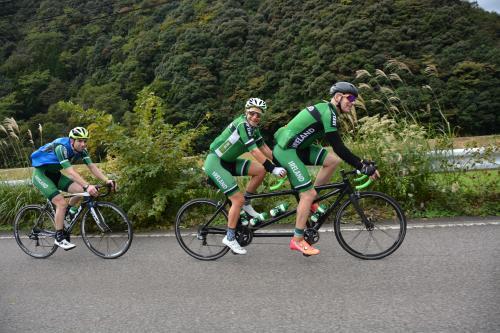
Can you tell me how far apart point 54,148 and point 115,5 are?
61.4 metres

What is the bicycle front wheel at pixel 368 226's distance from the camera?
221 inches

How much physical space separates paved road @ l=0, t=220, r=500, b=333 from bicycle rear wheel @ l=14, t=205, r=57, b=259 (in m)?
0.56

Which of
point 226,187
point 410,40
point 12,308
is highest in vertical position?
point 410,40

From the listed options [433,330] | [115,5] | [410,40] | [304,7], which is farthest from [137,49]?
[433,330]

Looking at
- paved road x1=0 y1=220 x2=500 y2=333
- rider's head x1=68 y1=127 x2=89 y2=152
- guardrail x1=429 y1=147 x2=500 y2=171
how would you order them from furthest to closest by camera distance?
guardrail x1=429 y1=147 x2=500 y2=171 → rider's head x1=68 y1=127 x2=89 y2=152 → paved road x1=0 y1=220 x2=500 y2=333

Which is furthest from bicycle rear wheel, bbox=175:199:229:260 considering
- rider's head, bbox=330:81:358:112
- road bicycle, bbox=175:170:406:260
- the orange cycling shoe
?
rider's head, bbox=330:81:358:112

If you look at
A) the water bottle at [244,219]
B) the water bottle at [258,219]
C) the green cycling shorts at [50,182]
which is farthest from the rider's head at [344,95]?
the green cycling shorts at [50,182]

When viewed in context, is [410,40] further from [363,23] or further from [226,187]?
[226,187]

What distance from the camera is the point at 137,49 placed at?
174 feet

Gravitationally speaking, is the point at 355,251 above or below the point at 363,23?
below

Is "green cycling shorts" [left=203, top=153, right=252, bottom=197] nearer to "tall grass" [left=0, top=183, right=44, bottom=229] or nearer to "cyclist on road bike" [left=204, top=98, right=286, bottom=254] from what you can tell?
"cyclist on road bike" [left=204, top=98, right=286, bottom=254]

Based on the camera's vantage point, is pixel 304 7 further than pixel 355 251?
Yes

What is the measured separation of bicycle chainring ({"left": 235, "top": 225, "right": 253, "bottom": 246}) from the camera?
5.94m

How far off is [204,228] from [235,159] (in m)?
0.97
